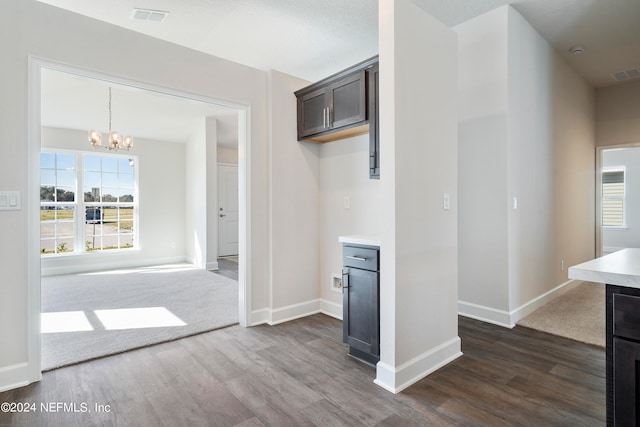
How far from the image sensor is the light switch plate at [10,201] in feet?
6.93

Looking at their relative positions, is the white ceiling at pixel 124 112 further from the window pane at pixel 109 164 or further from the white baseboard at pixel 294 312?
the white baseboard at pixel 294 312

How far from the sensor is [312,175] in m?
3.70

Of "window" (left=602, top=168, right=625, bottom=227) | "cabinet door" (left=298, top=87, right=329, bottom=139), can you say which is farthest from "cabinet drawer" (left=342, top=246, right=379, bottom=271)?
"window" (left=602, top=168, right=625, bottom=227)

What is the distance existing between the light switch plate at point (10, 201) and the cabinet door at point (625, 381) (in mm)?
3215

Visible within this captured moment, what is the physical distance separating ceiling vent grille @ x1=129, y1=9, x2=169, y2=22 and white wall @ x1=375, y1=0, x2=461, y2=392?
2.15m

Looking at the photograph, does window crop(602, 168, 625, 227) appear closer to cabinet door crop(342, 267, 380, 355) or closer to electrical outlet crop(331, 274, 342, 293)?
electrical outlet crop(331, 274, 342, 293)

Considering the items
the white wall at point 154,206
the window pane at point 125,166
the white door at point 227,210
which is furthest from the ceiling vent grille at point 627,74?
the window pane at point 125,166

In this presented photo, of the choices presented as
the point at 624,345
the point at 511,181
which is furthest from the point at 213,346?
the point at 511,181

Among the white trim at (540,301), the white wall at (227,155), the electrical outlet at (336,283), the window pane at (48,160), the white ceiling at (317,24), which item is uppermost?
the white ceiling at (317,24)

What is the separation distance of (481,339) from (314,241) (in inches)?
73.3

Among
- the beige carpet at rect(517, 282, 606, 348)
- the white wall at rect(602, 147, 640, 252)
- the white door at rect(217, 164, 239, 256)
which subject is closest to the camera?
the beige carpet at rect(517, 282, 606, 348)

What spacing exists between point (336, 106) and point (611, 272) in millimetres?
2418

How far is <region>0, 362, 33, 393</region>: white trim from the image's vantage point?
2.10 meters

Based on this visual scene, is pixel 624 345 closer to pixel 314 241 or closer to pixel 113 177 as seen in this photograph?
pixel 314 241
